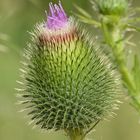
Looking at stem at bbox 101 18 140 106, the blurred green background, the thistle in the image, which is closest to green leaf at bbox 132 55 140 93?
stem at bbox 101 18 140 106

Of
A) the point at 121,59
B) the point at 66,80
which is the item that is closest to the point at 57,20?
the point at 66,80

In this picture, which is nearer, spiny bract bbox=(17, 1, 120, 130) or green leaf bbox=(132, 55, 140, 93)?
green leaf bbox=(132, 55, 140, 93)

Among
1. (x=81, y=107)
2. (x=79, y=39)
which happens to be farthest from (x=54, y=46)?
(x=81, y=107)

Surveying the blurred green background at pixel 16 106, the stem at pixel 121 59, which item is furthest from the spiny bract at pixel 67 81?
the blurred green background at pixel 16 106

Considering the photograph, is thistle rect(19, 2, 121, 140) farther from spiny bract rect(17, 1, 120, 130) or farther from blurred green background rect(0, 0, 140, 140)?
blurred green background rect(0, 0, 140, 140)

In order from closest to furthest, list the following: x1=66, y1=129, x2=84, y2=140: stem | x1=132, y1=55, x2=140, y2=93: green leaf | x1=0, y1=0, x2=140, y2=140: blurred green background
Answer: x1=132, y1=55, x2=140, y2=93: green leaf
x1=66, y1=129, x2=84, y2=140: stem
x1=0, y1=0, x2=140, y2=140: blurred green background

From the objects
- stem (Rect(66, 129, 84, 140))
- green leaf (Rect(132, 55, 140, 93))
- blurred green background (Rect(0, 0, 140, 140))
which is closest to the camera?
green leaf (Rect(132, 55, 140, 93))

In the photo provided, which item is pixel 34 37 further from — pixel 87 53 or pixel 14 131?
pixel 14 131
